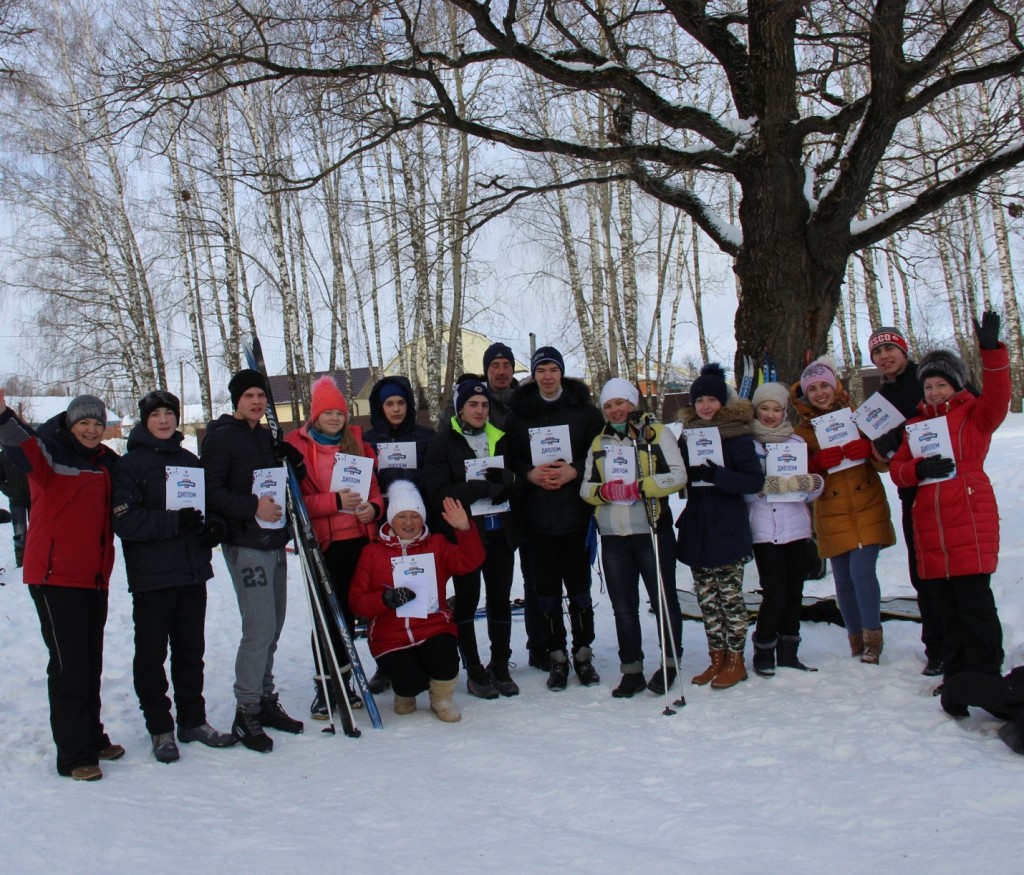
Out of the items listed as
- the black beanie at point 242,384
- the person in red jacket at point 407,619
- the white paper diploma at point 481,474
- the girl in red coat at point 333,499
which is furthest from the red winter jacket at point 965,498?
the black beanie at point 242,384

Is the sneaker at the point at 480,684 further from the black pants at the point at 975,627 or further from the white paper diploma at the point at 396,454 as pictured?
the black pants at the point at 975,627

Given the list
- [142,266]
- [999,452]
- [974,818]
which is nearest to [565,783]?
[974,818]

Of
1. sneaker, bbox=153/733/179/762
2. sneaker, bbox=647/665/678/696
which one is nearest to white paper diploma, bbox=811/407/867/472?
sneaker, bbox=647/665/678/696

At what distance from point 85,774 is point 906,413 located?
503 centimetres

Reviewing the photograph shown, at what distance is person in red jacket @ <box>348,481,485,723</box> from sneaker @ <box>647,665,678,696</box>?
1.22m

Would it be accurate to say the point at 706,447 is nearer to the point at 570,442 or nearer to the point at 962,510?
the point at 570,442

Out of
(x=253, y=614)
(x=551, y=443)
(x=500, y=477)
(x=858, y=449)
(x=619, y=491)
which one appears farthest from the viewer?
(x=551, y=443)

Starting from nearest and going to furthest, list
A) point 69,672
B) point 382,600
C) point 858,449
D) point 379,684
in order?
point 69,672 → point 382,600 → point 858,449 → point 379,684

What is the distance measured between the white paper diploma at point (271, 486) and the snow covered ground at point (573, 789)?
1248 mm

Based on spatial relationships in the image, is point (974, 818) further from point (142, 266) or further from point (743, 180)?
point (142, 266)

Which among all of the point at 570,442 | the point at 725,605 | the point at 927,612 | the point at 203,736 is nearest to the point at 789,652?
the point at 725,605

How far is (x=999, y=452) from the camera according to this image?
1231 cm

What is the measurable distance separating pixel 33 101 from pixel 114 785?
17.6 metres

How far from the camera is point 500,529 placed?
546 cm
